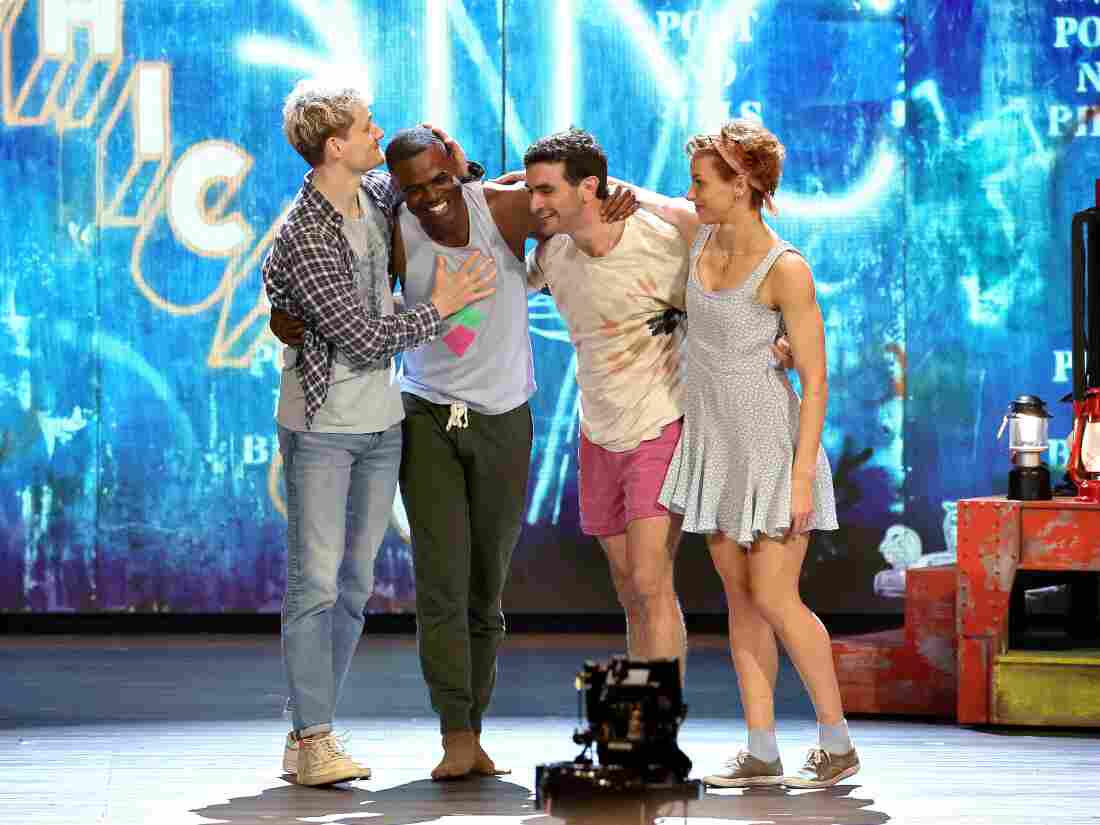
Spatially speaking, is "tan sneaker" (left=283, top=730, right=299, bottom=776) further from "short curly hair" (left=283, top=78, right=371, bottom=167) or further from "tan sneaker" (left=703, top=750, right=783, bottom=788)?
"short curly hair" (left=283, top=78, right=371, bottom=167)

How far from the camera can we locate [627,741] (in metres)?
3.14

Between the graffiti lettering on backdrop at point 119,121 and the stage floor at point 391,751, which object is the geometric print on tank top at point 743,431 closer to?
the stage floor at point 391,751

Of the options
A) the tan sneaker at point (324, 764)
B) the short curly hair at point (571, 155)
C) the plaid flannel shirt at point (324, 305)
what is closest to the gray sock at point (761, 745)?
the tan sneaker at point (324, 764)

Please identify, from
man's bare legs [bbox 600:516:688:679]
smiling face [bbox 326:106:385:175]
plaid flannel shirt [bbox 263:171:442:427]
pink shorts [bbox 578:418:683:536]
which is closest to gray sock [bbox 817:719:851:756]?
man's bare legs [bbox 600:516:688:679]

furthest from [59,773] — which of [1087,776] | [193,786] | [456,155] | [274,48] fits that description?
[274,48]

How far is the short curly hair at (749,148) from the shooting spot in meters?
4.02

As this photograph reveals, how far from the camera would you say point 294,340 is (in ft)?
13.8

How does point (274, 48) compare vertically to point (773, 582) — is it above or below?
above

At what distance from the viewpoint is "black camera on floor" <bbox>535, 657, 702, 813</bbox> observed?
10.1 feet

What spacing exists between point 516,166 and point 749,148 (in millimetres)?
2760

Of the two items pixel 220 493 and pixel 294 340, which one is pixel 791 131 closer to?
pixel 220 493

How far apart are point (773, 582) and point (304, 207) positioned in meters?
1.32

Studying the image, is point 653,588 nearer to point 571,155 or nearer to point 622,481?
point 622,481

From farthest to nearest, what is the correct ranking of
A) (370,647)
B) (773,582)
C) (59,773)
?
(370,647) < (59,773) < (773,582)
